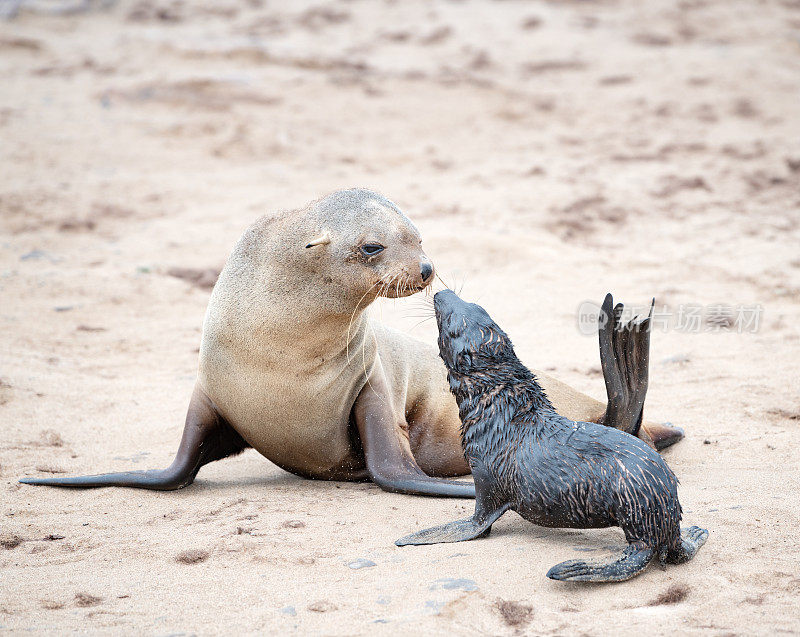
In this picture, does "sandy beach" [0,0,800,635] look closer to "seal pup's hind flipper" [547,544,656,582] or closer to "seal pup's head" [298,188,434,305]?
"seal pup's hind flipper" [547,544,656,582]

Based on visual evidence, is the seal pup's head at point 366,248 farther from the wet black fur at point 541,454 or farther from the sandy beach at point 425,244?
the sandy beach at point 425,244

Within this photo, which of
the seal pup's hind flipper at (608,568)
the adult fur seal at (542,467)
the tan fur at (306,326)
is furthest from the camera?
the tan fur at (306,326)

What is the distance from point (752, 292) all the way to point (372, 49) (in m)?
8.03

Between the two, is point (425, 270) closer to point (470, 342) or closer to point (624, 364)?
point (470, 342)

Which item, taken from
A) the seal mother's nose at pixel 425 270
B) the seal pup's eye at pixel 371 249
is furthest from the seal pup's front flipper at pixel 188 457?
the seal mother's nose at pixel 425 270

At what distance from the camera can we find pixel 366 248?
148 inches

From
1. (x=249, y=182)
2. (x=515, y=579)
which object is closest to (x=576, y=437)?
(x=515, y=579)

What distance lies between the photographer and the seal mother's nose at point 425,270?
12.0ft

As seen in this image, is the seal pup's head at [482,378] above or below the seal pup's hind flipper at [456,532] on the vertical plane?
above

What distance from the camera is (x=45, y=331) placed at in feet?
20.8

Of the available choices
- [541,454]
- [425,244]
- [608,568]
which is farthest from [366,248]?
[425,244]

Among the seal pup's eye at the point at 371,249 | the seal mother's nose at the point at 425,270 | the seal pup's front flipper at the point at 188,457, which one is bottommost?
the seal pup's front flipper at the point at 188,457

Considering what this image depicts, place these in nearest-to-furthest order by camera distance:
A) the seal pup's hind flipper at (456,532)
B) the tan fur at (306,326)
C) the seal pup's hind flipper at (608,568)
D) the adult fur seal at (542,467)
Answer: the seal pup's hind flipper at (608,568) < the adult fur seal at (542,467) < the seal pup's hind flipper at (456,532) < the tan fur at (306,326)

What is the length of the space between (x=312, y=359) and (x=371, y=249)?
0.59 meters
